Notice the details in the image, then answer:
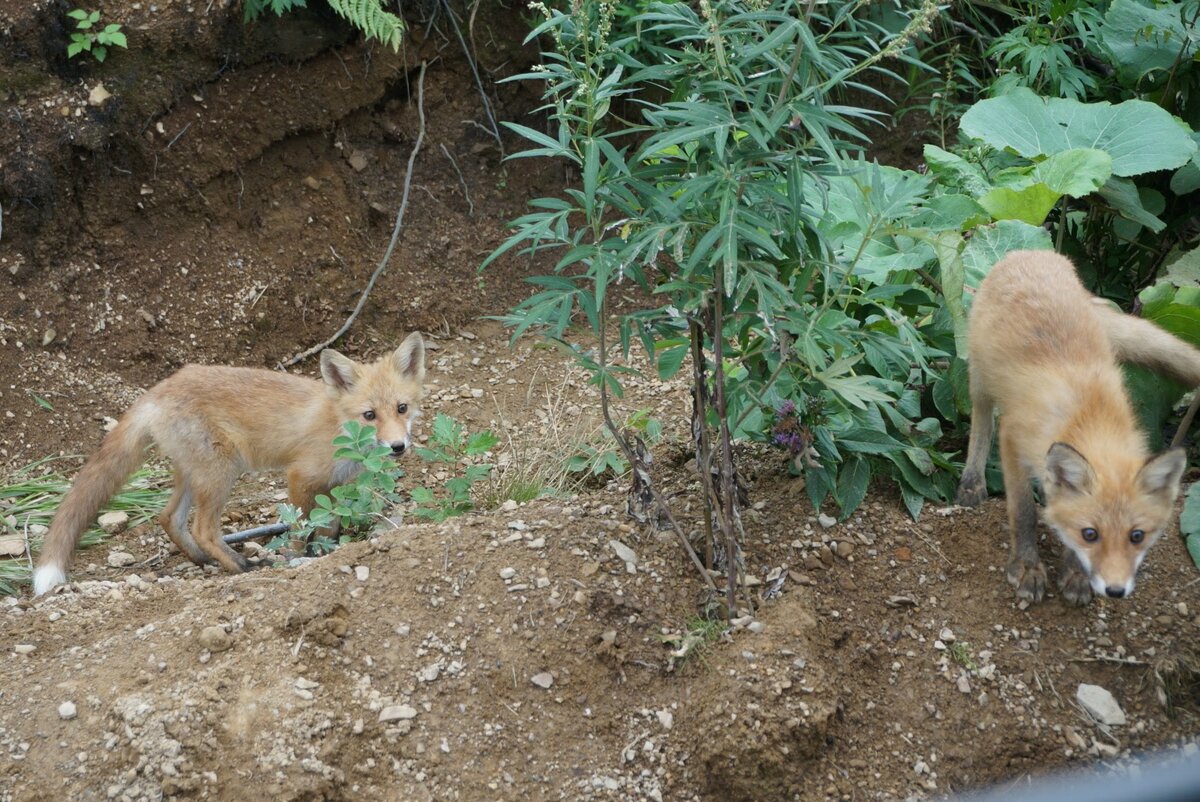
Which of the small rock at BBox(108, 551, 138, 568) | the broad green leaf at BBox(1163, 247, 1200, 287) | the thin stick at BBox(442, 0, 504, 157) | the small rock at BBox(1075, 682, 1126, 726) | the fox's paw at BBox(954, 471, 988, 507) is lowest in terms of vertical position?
the small rock at BBox(1075, 682, 1126, 726)

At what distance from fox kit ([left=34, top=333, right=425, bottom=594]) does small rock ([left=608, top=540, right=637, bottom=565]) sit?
1890mm

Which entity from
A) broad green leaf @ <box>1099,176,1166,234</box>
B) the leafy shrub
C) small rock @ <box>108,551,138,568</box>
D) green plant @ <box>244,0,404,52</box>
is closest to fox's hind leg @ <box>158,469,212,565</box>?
small rock @ <box>108,551,138,568</box>

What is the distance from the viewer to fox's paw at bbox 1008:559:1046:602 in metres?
4.54

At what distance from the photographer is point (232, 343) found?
7965mm

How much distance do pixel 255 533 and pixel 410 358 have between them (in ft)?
4.60

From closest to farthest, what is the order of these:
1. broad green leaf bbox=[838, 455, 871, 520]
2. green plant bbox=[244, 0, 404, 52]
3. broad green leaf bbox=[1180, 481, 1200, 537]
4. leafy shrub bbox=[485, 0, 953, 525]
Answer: leafy shrub bbox=[485, 0, 953, 525] → broad green leaf bbox=[1180, 481, 1200, 537] → broad green leaf bbox=[838, 455, 871, 520] → green plant bbox=[244, 0, 404, 52]

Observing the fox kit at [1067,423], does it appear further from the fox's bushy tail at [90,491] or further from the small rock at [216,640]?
the fox's bushy tail at [90,491]

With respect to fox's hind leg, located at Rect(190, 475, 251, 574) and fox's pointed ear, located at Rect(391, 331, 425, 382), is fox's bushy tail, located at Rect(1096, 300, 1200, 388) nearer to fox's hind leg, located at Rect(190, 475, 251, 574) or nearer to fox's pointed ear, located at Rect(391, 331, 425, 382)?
fox's pointed ear, located at Rect(391, 331, 425, 382)

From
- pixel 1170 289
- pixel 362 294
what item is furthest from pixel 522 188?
pixel 1170 289

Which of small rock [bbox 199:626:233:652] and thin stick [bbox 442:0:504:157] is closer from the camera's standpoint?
small rock [bbox 199:626:233:652]

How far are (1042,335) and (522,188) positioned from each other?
5246mm

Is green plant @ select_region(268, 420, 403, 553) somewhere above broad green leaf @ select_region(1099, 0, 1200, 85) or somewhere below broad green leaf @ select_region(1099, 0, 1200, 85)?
below

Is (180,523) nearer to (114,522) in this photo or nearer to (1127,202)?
(114,522)

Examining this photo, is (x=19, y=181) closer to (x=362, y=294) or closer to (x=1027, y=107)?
(x=362, y=294)
